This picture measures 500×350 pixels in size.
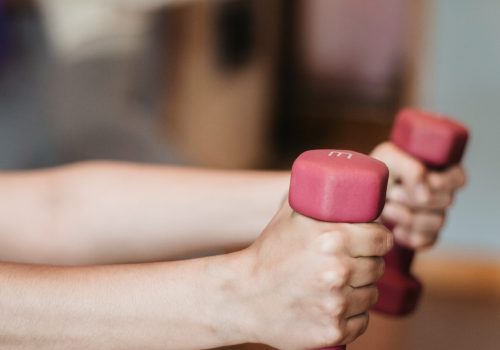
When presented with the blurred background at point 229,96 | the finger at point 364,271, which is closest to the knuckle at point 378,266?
the finger at point 364,271

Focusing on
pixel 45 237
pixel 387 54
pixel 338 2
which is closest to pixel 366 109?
pixel 387 54

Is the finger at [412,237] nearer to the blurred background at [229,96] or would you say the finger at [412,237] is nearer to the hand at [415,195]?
the hand at [415,195]

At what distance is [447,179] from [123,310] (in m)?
0.44

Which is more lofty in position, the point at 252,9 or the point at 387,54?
the point at 252,9

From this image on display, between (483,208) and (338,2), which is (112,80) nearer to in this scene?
(483,208)

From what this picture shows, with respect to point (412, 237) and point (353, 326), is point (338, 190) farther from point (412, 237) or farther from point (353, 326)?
point (412, 237)

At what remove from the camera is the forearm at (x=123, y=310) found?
24.4 inches

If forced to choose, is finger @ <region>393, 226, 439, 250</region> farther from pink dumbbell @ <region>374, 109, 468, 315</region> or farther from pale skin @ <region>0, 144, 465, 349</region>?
pale skin @ <region>0, 144, 465, 349</region>

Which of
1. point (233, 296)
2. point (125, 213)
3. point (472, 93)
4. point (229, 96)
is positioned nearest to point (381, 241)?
point (233, 296)

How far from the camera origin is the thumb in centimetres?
87

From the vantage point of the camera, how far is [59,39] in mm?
2508

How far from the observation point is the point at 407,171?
870 millimetres

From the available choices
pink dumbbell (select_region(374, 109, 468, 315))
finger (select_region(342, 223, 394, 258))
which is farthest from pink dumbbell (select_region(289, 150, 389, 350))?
pink dumbbell (select_region(374, 109, 468, 315))

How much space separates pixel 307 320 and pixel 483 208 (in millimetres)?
1755
